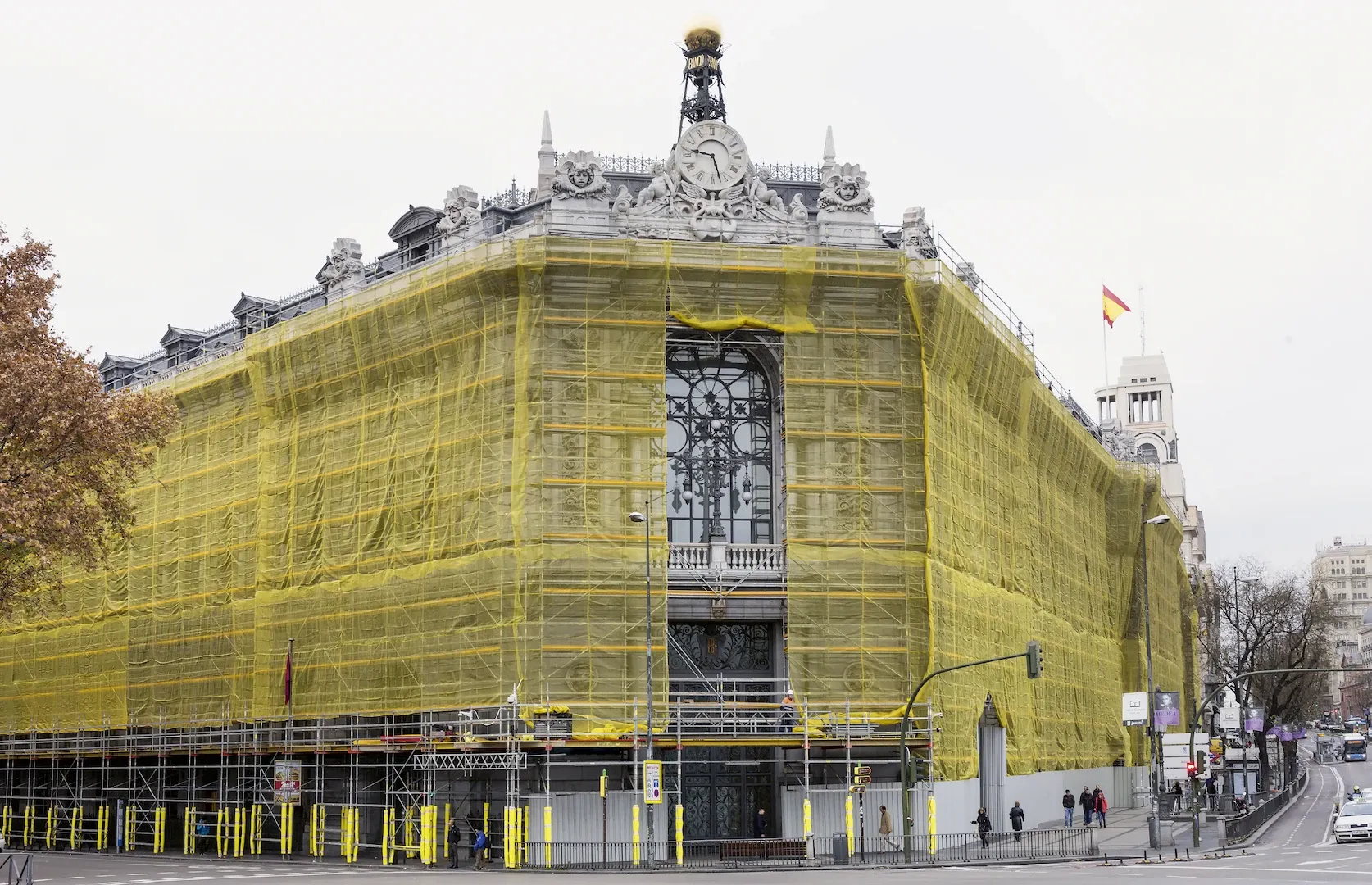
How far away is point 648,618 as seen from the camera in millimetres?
44375

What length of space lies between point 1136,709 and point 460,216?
2970 centimetres

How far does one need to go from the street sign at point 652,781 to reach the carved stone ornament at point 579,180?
1815 cm

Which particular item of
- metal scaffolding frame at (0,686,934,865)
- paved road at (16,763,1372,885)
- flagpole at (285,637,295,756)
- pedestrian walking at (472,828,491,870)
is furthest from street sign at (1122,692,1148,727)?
flagpole at (285,637,295,756)

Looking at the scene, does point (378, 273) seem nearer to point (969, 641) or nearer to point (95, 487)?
point (95, 487)

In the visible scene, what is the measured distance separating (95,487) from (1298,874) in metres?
34.7

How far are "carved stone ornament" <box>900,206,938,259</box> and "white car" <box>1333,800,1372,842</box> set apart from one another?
24753 mm

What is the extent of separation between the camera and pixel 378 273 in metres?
55.1

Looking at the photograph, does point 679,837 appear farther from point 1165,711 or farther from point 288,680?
point 1165,711

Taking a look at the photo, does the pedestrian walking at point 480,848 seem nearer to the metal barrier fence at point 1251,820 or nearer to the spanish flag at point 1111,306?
the metal barrier fence at point 1251,820

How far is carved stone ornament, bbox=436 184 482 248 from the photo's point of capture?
5072cm

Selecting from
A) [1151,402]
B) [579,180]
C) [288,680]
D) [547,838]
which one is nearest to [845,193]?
[579,180]

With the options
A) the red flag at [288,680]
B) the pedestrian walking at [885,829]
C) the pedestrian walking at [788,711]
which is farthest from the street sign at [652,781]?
the red flag at [288,680]

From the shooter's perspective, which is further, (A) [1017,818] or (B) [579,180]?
(A) [1017,818]

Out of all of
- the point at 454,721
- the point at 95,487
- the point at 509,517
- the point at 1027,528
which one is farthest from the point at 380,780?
the point at 1027,528
